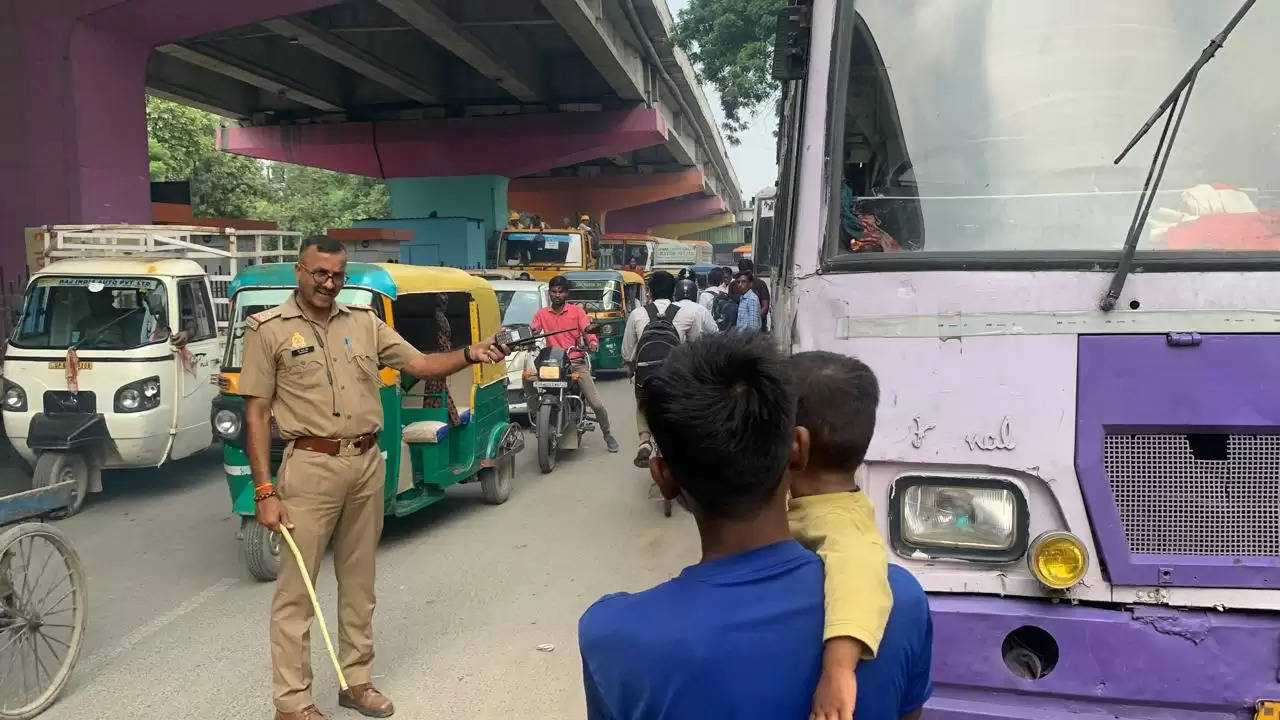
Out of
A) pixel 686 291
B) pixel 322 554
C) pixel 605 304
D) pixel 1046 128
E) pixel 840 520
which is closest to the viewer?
pixel 840 520

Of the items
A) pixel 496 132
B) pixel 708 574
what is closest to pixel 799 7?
pixel 708 574

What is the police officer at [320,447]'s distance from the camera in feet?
12.8

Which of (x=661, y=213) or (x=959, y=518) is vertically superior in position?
(x=661, y=213)

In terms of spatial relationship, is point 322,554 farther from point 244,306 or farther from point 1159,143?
point 1159,143

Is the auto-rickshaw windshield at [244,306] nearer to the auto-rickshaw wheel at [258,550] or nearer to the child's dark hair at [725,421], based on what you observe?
the auto-rickshaw wheel at [258,550]

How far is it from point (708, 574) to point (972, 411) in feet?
5.08

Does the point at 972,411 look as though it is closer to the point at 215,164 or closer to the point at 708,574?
the point at 708,574

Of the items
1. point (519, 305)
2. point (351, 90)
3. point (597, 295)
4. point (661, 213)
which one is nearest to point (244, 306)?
point (519, 305)

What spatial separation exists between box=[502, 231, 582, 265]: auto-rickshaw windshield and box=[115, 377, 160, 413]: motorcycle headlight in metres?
11.8

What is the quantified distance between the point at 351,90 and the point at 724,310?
1411cm

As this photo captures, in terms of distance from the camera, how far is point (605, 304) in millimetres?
16938

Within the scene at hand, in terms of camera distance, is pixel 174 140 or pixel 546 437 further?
pixel 174 140

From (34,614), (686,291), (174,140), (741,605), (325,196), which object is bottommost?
(34,614)

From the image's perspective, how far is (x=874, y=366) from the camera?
2.89 m
